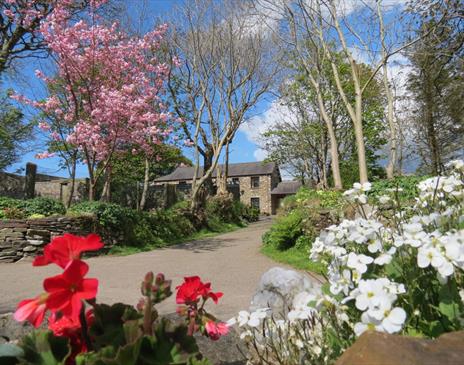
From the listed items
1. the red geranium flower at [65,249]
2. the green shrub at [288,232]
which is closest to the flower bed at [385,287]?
the red geranium flower at [65,249]

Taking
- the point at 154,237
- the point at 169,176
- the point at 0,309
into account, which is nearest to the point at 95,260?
the point at 154,237

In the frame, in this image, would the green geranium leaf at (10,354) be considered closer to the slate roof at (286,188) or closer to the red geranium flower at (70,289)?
the red geranium flower at (70,289)

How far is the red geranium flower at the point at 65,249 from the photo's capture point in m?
1.10

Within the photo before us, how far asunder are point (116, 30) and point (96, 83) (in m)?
2.51

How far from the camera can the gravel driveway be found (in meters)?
5.38

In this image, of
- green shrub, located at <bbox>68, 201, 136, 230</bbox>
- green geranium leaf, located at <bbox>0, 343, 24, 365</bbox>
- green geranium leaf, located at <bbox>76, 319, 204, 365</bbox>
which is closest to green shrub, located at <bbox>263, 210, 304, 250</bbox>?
green shrub, located at <bbox>68, 201, 136, 230</bbox>

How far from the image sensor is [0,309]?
4766 millimetres

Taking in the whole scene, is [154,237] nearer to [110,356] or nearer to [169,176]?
[110,356]

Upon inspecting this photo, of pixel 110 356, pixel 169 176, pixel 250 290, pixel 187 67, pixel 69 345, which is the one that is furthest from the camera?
pixel 169 176

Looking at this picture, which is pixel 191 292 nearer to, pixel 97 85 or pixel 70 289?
pixel 70 289

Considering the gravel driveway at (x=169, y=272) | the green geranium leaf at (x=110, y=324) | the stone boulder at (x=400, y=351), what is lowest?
the gravel driveway at (x=169, y=272)

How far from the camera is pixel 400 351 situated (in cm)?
108

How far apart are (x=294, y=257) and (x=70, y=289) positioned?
827 cm

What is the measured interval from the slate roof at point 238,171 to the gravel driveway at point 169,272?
33358 mm
